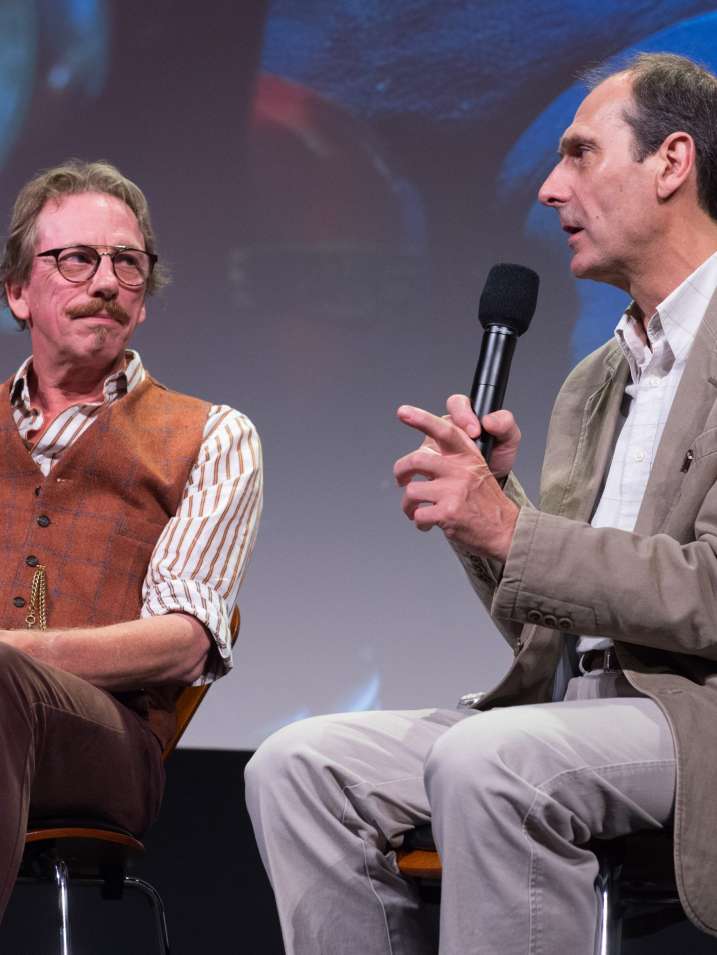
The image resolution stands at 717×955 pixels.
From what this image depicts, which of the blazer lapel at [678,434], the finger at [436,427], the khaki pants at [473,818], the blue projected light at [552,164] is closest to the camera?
the khaki pants at [473,818]

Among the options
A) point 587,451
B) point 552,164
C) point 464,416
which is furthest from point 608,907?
point 552,164

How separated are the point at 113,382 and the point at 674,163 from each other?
103 centimetres

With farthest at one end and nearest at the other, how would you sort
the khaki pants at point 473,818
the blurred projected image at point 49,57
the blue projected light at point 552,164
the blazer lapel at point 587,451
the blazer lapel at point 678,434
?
the blurred projected image at point 49,57, the blue projected light at point 552,164, the blazer lapel at point 587,451, the blazer lapel at point 678,434, the khaki pants at point 473,818

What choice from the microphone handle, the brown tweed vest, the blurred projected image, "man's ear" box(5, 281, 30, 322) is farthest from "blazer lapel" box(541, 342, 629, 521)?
the blurred projected image

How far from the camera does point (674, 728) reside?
1.50m

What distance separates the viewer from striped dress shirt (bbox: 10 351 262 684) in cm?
205

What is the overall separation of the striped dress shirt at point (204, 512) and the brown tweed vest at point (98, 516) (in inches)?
1.3

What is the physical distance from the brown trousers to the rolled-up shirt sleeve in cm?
19

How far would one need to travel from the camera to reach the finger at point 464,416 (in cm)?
161

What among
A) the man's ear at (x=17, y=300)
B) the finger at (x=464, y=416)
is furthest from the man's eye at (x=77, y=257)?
the finger at (x=464, y=416)

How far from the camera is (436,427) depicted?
155 cm

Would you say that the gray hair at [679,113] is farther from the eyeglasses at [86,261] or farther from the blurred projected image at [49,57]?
the blurred projected image at [49,57]

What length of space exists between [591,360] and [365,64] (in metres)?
1.80

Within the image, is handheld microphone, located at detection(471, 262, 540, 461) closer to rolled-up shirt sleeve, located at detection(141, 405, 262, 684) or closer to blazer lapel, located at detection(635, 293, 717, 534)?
blazer lapel, located at detection(635, 293, 717, 534)
